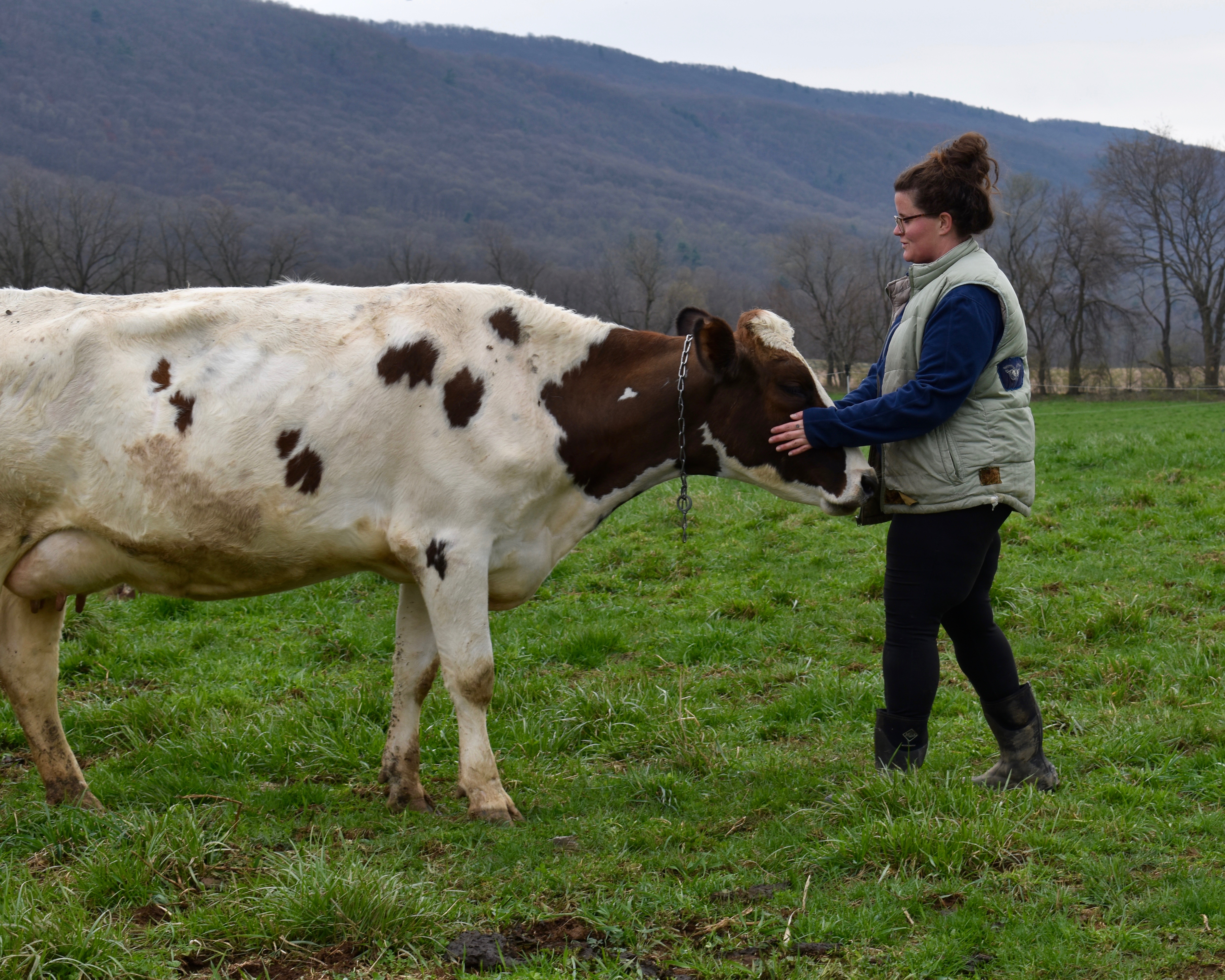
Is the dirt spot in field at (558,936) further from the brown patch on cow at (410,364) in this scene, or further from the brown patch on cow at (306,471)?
the brown patch on cow at (410,364)

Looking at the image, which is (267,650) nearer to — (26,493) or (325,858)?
(26,493)

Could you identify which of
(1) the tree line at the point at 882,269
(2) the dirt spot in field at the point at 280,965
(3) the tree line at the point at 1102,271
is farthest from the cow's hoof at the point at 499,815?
(3) the tree line at the point at 1102,271

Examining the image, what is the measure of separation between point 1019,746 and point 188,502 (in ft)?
13.0

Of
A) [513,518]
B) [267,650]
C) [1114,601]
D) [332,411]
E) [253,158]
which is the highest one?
[253,158]

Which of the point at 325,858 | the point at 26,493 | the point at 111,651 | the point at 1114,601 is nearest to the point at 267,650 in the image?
the point at 111,651

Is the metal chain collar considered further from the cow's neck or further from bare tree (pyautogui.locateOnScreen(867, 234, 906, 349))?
bare tree (pyautogui.locateOnScreen(867, 234, 906, 349))

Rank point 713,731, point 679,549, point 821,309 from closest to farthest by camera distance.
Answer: point 713,731
point 679,549
point 821,309

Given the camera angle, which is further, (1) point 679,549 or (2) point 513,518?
(1) point 679,549

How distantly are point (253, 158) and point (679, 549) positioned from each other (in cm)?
20474

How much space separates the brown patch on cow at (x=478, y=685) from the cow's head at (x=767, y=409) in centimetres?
154

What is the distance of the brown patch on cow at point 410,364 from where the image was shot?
4902 millimetres

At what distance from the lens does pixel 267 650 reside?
7.79 metres

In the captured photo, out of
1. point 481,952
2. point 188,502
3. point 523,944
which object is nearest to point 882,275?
point 188,502

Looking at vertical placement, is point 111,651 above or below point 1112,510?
below
